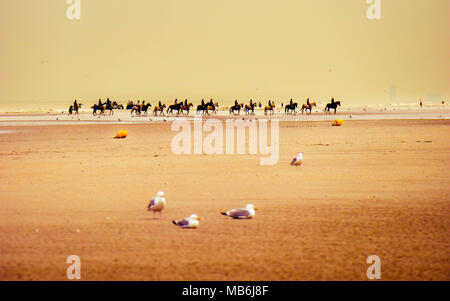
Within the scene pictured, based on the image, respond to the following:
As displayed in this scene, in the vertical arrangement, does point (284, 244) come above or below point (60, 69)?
below

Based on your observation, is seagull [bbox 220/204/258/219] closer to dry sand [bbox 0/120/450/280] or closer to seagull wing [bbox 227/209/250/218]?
seagull wing [bbox 227/209/250/218]

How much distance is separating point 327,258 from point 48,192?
24.0 ft

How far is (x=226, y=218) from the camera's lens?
9.88 meters

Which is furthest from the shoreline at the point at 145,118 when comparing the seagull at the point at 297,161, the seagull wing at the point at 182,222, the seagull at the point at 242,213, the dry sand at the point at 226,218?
the seagull wing at the point at 182,222

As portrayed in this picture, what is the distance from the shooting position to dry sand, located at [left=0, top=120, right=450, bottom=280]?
730 centimetres

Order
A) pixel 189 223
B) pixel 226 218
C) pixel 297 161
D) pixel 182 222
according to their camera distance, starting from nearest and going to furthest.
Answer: pixel 189 223, pixel 182 222, pixel 226 218, pixel 297 161

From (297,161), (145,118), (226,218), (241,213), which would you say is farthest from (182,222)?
(145,118)

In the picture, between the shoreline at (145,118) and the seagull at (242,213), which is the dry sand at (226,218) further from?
the shoreline at (145,118)

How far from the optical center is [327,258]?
763 centimetres

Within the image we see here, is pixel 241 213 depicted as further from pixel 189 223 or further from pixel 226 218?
pixel 189 223

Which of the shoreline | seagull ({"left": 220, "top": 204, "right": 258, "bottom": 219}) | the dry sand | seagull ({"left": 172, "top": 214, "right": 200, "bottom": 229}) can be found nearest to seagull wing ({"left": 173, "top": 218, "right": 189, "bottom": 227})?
seagull ({"left": 172, "top": 214, "right": 200, "bottom": 229})

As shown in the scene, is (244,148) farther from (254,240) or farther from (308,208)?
(254,240)
